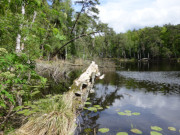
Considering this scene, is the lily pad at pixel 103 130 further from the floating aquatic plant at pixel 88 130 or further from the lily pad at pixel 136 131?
the lily pad at pixel 136 131

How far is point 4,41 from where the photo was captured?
3803 mm

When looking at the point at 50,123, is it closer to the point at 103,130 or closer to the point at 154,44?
the point at 103,130

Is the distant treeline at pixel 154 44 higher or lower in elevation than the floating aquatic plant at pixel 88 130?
higher

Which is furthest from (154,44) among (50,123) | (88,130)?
(50,123)

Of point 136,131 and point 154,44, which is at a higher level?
point 154,44

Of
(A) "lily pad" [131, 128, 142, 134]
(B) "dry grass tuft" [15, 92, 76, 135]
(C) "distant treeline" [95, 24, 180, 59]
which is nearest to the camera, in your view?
(B) "dry grass tuft" [15, 92, 76, 135]

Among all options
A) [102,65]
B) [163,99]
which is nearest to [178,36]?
[102,65]

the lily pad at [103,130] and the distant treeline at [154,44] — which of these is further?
the distant treeline at [154,44]

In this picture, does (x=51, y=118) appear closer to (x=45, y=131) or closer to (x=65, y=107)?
(x=45, y=131)

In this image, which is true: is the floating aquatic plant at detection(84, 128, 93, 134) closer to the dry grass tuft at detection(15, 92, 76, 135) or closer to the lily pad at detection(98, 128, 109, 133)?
the lily pad at detection(98, 128, 109, 133)

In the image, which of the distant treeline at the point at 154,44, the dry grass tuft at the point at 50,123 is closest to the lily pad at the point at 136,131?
the dry grass tuft at the point at 50,123

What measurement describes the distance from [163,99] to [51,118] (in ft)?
23.4

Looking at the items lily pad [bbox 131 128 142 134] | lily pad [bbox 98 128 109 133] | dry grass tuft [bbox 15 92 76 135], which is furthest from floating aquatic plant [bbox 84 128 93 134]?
lily pad [bbox 131 128 142 134]

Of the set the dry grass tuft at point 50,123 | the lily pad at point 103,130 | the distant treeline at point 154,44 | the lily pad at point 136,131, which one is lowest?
the lily pad at point 103,130
